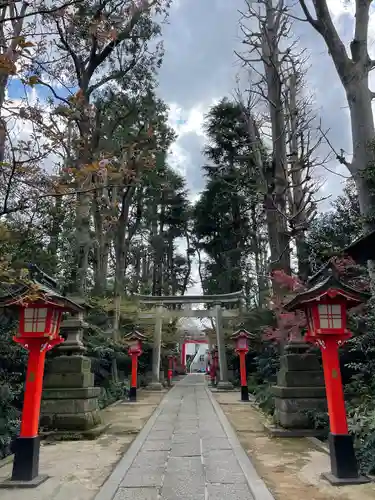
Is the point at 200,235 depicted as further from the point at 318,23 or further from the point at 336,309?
the point at 336,309

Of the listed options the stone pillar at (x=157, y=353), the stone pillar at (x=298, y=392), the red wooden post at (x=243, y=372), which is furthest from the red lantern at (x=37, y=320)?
the stone pillar at (x=157, y=353)

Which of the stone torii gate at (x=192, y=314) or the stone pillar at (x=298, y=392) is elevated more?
the stone torii gate at (x=192, y=314)

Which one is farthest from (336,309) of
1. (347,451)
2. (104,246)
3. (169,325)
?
(169,325)

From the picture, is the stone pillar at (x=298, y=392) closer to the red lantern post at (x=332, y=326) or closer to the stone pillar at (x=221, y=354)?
the red lantern post at (x=332, y=326)

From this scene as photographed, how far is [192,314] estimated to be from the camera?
20.8 metres

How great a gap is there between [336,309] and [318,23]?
5.20m

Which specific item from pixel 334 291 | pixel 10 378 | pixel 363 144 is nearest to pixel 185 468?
pixel 334 291

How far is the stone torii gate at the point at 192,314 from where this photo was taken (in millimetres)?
18094

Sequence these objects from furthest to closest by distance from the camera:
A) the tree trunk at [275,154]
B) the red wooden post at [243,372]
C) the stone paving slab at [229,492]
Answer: the red wooden post at [243,372]
the tree trunk at [275,154]
the stone paving slab at [229,492]

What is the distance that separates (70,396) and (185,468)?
3.08 metres

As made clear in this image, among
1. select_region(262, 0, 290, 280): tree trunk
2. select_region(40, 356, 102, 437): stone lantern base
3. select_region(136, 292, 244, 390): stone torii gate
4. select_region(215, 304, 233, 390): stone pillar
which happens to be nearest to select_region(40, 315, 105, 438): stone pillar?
select_region(40, 356, 102, 437): stone lantern base

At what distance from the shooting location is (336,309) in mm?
4801

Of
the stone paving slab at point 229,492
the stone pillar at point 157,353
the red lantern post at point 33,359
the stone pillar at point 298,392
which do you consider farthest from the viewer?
the stone pillar at point 157,353

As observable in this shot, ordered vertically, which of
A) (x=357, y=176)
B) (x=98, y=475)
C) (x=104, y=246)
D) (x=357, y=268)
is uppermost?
(x=104, y=246)
